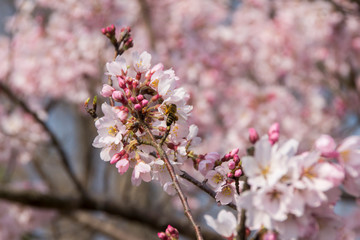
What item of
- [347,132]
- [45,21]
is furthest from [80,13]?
[347,132]

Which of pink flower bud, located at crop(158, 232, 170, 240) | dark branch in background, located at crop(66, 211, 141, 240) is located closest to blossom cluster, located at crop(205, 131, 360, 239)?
pink flower bud, located at crop(158, 232, 170, 240)

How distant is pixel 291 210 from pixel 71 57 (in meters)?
3.86

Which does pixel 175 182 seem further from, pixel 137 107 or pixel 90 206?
pixel 90 206

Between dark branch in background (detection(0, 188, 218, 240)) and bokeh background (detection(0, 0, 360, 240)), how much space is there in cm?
1

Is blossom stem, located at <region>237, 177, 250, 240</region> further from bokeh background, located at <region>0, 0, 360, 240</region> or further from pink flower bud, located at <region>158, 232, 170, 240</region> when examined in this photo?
bokeh background, located at <region>0, 0, 360, 240</region>

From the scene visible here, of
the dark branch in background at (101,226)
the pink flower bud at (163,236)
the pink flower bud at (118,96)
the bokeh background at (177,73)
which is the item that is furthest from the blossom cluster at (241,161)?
the dark branch in background at (101,226)

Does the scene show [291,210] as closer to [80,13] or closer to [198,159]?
[198,159]

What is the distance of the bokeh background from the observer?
390 centimetres

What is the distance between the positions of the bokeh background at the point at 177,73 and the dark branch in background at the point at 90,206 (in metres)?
0.01

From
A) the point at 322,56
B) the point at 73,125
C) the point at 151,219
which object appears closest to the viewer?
the point at 151,219

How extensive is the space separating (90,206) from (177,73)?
1.73 metres

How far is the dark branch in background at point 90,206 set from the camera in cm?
289

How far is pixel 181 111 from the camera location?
93cm

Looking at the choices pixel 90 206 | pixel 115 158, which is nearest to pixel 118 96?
pixel 115 158
